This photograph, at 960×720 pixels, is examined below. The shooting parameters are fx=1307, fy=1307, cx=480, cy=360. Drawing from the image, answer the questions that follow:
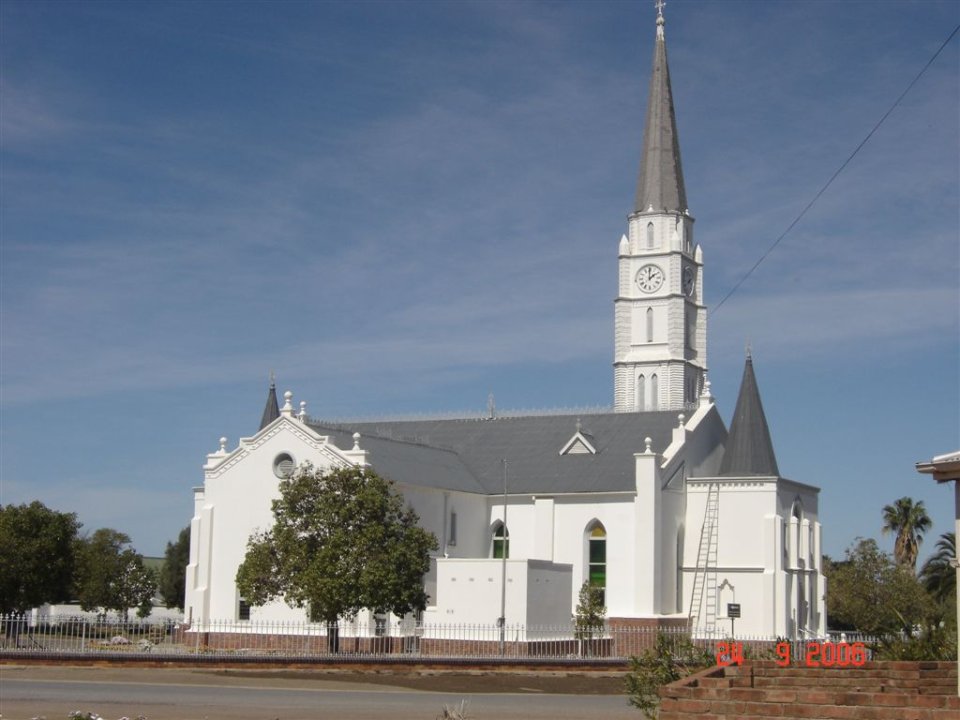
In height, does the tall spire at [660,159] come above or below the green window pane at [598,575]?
above

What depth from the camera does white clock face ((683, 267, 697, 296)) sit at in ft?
276

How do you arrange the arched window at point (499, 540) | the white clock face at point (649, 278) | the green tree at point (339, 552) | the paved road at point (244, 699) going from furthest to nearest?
1. the white clock face at point (649, 278)
2. the arched window at point (499, 540)
3. the green tree at point (339, 552)
4. the paved road at point (244, 699)

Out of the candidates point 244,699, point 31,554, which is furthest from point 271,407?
point 244,699

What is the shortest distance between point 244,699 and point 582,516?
33878 millimetres

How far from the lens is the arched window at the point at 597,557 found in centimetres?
5953

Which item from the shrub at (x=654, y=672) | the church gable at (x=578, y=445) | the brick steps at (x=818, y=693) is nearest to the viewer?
the brick steps at (x=818, y=693)

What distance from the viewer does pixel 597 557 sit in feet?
197

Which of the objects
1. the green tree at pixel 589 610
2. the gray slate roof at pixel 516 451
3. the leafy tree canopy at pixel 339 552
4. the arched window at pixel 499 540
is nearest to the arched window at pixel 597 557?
the green tree at pixel 589 610

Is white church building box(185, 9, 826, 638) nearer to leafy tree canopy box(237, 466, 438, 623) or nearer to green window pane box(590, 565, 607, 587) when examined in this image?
green window pane box(590, 565, 607, 587)

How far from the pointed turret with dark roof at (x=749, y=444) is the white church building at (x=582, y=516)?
7cm

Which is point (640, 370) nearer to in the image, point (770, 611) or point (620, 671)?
point (770, 611)

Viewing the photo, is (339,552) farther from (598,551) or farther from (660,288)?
(660,288)

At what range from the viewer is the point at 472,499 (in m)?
62.8

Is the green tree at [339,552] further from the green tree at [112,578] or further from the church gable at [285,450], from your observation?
the green tree at [112,578]
